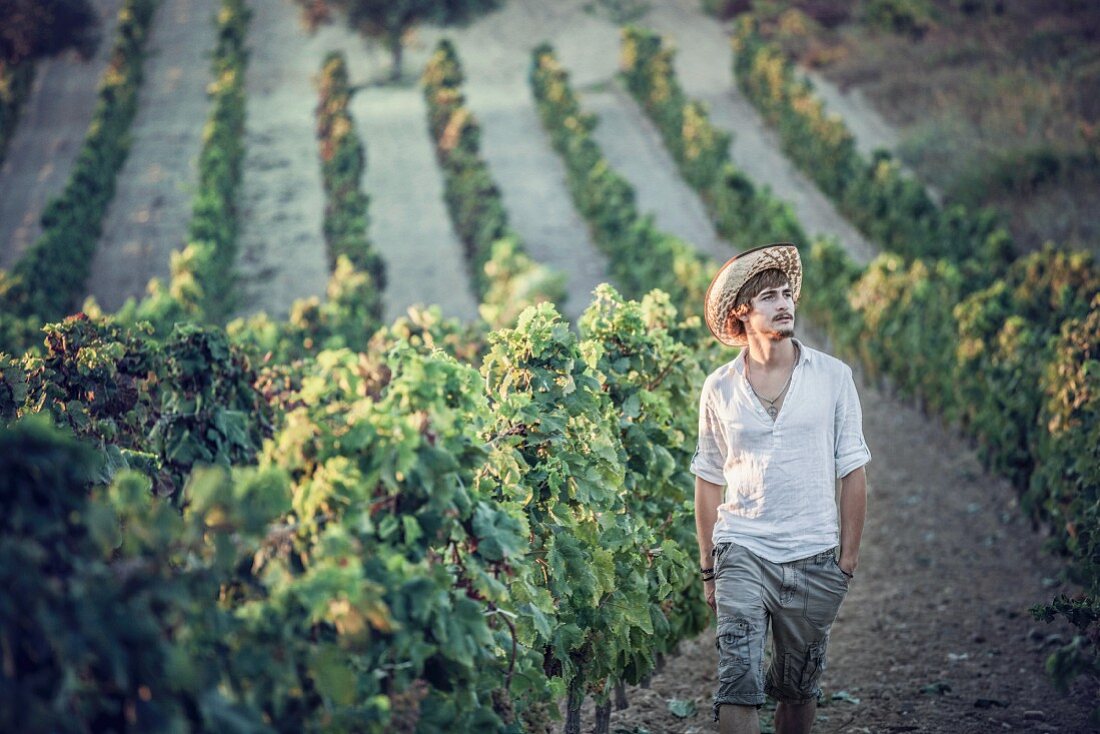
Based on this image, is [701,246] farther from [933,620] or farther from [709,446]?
[709,446]

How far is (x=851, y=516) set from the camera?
400cm

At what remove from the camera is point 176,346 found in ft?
21.7

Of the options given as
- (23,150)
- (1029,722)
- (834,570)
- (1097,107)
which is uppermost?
(23,150)

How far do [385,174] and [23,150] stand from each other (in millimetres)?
11152

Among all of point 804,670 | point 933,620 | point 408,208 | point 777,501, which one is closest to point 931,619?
point 933,620

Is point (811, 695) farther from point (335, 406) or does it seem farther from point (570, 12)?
point (570, 12)

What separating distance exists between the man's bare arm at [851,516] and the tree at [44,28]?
4223cm

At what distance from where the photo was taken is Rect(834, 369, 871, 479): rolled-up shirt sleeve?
400 centimetres

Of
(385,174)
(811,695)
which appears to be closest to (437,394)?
(811,695)

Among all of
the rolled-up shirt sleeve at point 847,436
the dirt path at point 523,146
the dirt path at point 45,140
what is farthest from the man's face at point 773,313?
the dirt path at point 45,140

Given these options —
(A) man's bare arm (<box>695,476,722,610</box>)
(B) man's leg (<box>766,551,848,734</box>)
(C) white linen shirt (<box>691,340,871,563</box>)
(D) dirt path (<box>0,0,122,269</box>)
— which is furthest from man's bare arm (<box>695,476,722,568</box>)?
(D) dirt path (<box>0,0,122,269</box>)

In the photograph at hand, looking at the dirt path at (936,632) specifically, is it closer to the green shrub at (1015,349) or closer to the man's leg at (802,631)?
the green shrub at (1015,349)

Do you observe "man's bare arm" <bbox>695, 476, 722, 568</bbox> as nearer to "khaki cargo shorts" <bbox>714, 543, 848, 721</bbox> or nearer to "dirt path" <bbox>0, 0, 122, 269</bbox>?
"khaki cargo shorts" <bbox>714, 543, 848, 721</bbox>

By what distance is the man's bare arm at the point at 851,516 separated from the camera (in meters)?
3.99
